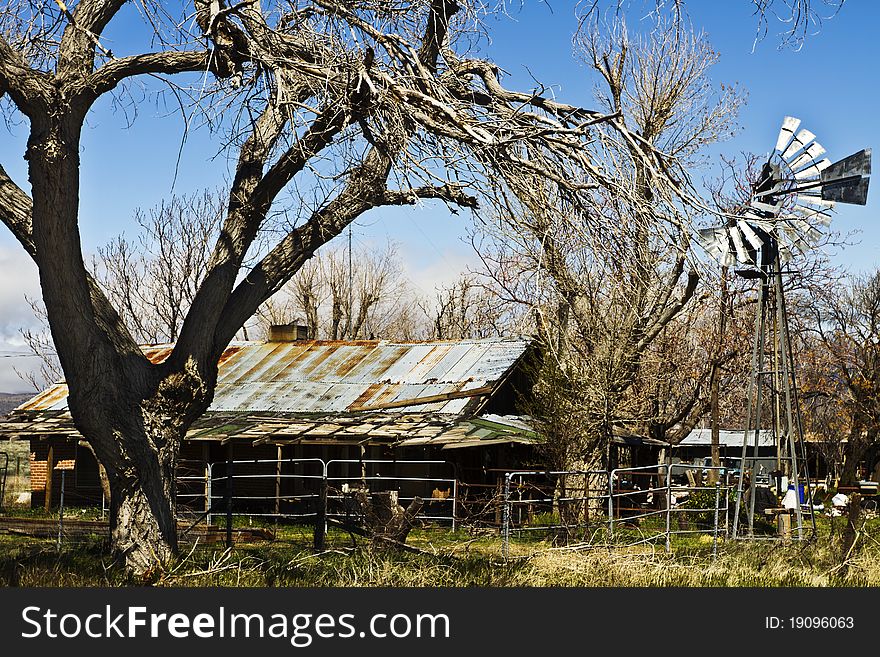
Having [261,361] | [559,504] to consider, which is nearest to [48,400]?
[261,361]

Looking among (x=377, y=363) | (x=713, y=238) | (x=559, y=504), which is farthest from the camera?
(x=377, y=363)

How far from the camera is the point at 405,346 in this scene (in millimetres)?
26969

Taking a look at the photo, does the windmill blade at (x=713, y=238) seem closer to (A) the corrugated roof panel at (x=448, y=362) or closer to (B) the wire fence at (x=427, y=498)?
(B) the wire fence at (x=427, y=498)

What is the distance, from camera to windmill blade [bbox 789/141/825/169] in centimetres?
1378

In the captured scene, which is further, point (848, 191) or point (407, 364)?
point (407, 364)

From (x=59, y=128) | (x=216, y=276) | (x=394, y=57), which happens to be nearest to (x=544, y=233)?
(x=394, y=57)

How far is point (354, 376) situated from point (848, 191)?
15.4 m

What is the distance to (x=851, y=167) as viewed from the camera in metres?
12.7

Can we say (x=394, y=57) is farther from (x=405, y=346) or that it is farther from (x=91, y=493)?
(x=91, y=493)

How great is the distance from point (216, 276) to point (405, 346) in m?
17.6

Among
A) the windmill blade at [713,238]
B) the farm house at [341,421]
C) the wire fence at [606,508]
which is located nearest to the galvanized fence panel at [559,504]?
the wire fence at [606,508]

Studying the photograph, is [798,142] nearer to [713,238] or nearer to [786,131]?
[786,131]

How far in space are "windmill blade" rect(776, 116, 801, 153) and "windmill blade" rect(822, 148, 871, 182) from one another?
91 centimetres

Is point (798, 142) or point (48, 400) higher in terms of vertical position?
point (798, 142)
